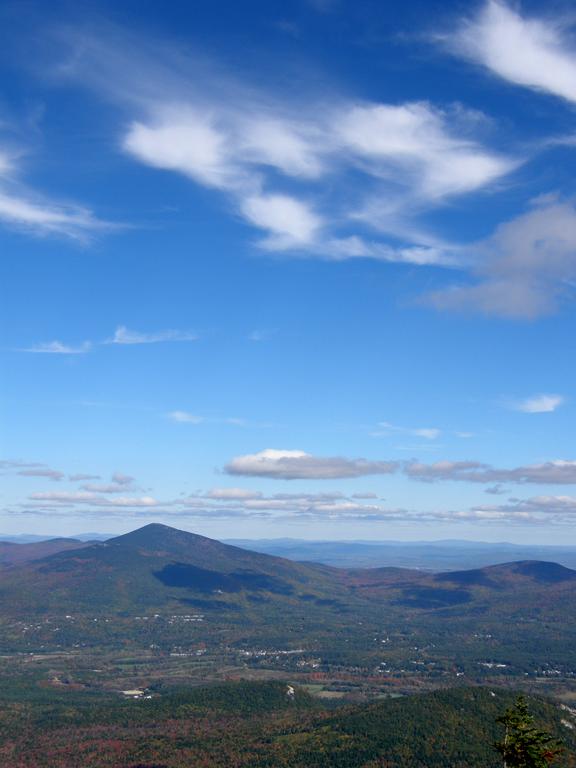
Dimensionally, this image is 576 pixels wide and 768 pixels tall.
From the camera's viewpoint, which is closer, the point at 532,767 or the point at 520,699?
the point at 532,767

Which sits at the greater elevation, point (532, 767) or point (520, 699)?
point (520, 699)
